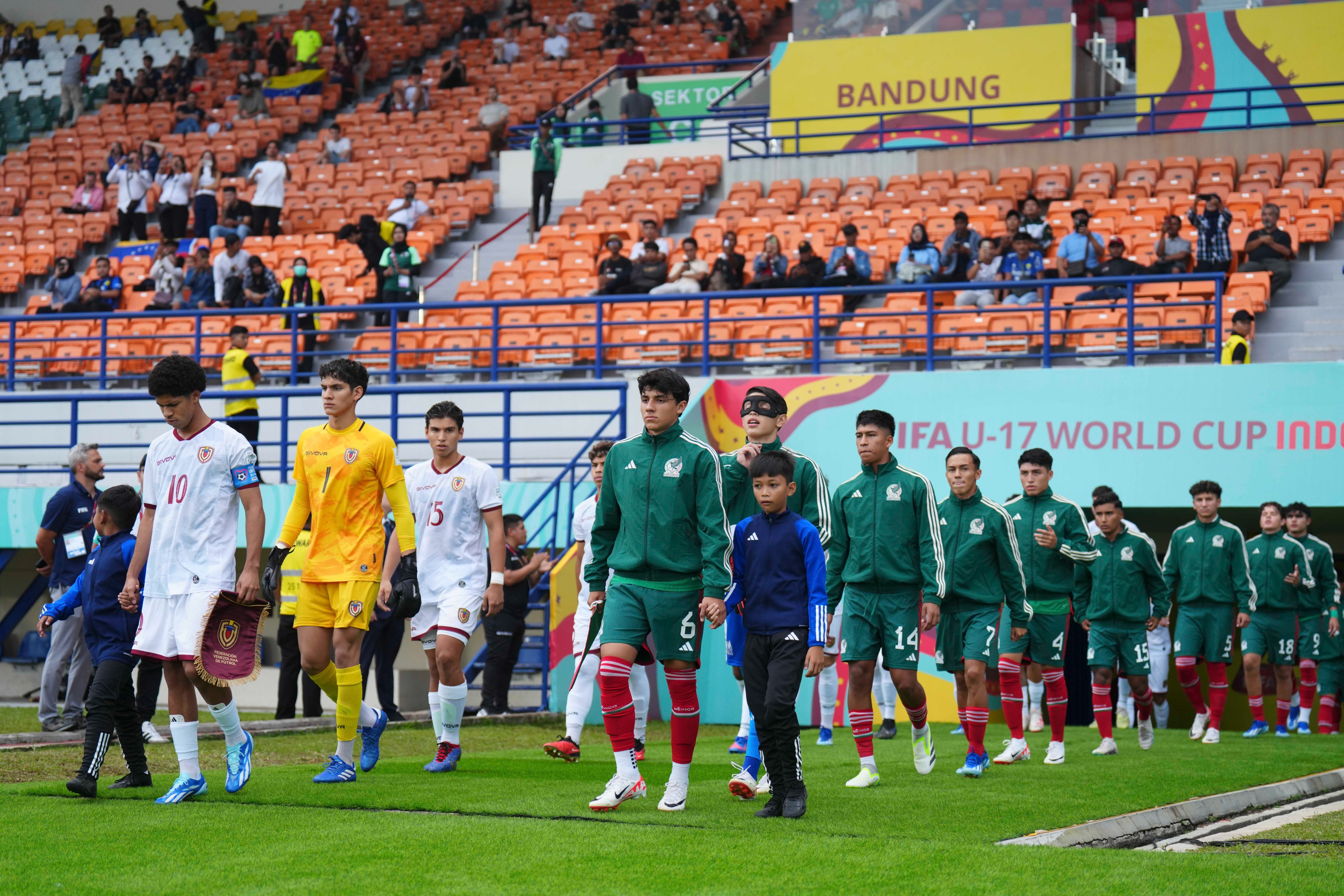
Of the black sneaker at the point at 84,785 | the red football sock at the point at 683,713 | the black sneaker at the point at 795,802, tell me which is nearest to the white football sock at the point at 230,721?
the black sneaker at the point at 84,785

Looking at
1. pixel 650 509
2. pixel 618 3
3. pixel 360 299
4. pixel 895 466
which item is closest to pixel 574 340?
pixel 360 299

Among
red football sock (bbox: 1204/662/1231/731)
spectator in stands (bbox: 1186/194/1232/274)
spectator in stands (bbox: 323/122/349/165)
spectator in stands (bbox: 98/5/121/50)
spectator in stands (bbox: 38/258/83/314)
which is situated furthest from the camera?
spectator in stands (bbox: 98/5/121/50)

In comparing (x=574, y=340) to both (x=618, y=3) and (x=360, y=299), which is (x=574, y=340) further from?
(x=618, y=3)

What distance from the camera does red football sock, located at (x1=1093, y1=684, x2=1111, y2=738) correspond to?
11.2 meters

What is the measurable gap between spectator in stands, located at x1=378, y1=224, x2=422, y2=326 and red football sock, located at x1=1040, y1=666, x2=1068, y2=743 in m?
12.7

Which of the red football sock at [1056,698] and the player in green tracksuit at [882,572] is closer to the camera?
the player in green tracksuit at [882,572]

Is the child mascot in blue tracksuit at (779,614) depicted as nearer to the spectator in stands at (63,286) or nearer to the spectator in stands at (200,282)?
the spectator in stands at (200,282)

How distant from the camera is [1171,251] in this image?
698 inches

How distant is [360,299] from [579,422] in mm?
6632

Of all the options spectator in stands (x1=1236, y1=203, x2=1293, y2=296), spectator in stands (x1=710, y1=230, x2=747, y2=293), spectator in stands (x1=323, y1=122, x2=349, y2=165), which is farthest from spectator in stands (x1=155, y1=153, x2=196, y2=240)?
spectator in stands (x1=1236, y1=203, x2=1293, y2=296)

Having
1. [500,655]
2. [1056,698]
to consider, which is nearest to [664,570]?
[1056,698]

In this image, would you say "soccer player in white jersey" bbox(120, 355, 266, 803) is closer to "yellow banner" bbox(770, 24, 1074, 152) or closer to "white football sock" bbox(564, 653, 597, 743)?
"white football sock" bbox(564, 653, 597, 743)

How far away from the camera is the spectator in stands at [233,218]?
24.4 meters

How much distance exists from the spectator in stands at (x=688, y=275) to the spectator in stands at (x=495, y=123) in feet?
31.1
